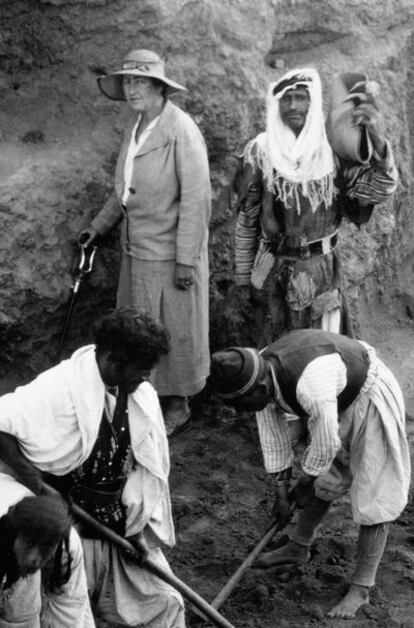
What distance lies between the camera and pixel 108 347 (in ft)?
14.2

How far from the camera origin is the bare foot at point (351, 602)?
17.7 ft

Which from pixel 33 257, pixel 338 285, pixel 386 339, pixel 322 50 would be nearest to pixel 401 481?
pixel 338 285

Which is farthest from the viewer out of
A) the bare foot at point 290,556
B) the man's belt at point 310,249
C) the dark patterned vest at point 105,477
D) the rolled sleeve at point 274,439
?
the man's belt at point 310,249

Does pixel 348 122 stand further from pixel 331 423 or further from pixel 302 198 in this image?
pixel 331 423

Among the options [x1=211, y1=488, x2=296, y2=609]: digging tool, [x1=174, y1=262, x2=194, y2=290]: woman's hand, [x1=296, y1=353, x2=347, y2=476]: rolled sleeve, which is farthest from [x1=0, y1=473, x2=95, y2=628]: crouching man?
[x1=174, y1=262, x2=194, y2=290]: woman's hand

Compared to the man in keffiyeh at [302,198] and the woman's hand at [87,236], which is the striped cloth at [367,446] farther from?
the woman's hand at [87,236]

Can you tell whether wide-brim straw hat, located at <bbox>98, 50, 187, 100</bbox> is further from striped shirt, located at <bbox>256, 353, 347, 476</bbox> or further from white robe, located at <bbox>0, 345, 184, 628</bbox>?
white robe, located at <bbox>0, 345, 184, 628</bbox>

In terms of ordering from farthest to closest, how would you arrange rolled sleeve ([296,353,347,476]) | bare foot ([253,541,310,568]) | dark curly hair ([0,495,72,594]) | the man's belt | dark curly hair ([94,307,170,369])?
the man's belt → bare foot ([253,541,310,568]) → rolled sleeve ([296,353,347,476]) → dark curly hair ([94,307,170,369]) → dark curly hair ([0,495,72,594])

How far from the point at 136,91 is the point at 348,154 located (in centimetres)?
109

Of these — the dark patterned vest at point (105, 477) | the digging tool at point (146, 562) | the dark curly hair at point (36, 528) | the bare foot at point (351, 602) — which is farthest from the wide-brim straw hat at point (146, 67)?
the dark curly hair at point (36, 528)

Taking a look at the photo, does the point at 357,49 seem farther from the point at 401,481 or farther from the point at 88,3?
the point at 401,481

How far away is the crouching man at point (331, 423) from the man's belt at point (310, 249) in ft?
3.37

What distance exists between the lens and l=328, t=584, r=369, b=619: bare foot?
538 centimetres

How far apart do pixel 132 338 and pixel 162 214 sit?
82.8 inches
